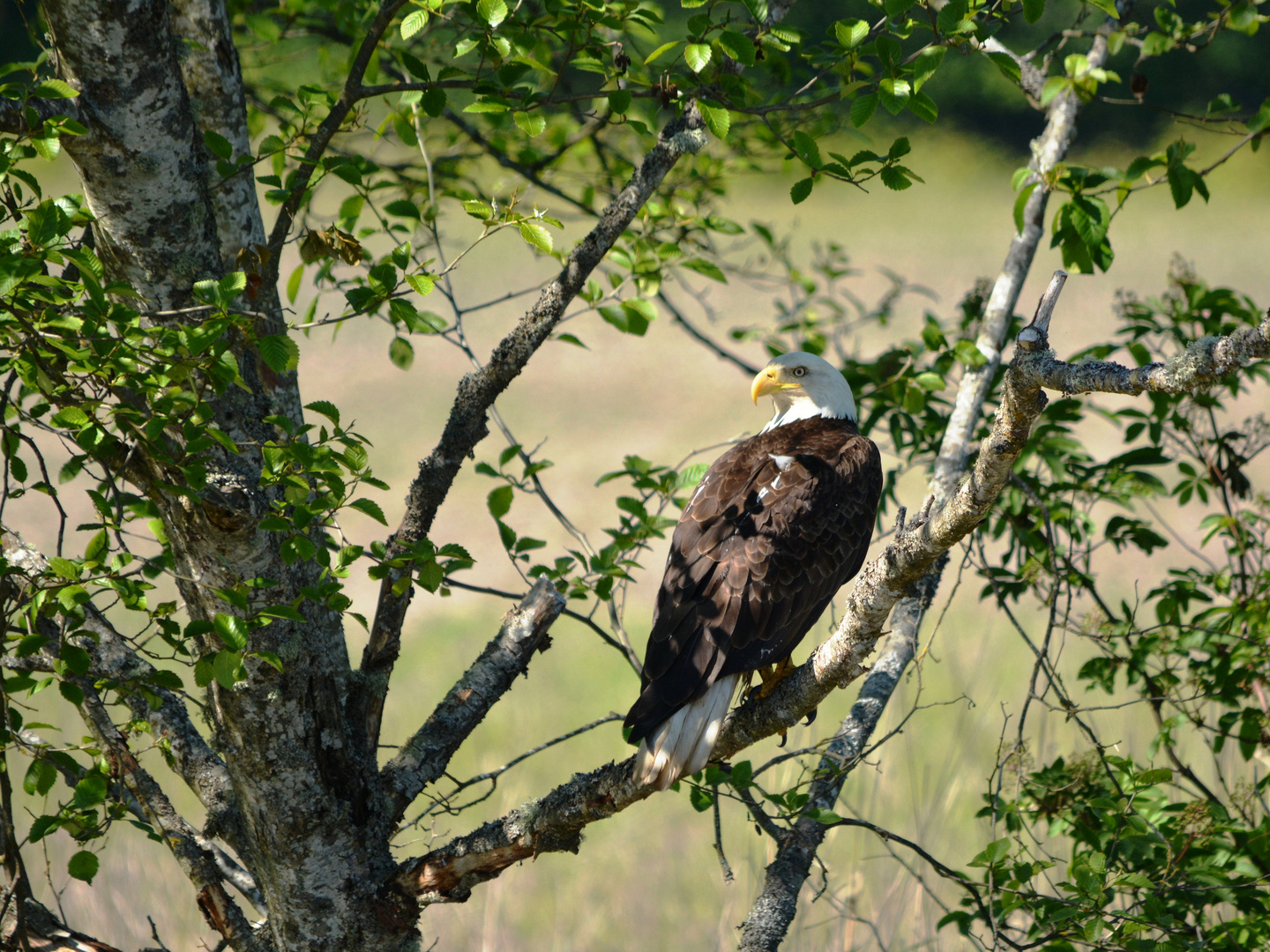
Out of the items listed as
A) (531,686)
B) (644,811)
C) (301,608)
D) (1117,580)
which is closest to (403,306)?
(301,608)

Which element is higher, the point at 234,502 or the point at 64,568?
the point at 234,502

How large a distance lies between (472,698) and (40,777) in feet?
3.70

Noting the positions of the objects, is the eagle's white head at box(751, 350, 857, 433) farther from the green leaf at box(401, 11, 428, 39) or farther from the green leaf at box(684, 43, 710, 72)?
the green leaf at box(401, 11, 428, 39)

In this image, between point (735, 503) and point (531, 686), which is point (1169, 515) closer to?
point (531, 686)

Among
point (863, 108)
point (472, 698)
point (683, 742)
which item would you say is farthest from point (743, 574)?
point (863, 108)

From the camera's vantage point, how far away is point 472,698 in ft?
9.65

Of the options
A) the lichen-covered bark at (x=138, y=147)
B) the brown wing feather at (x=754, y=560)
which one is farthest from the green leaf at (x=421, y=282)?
the brown wing feather at (x=754, y=560)

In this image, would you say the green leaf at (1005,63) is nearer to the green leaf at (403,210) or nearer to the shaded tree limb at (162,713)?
the green leaf at (403,210)

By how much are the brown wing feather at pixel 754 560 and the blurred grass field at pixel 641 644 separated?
1.47ft

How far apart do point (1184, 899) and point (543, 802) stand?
1.92 meters

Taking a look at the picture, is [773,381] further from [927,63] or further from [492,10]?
[492,10]

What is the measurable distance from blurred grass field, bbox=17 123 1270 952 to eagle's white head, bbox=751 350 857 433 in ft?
4.00

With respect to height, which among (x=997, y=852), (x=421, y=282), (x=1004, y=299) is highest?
(x=1004, y=299)

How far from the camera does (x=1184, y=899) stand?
2.91 meters
